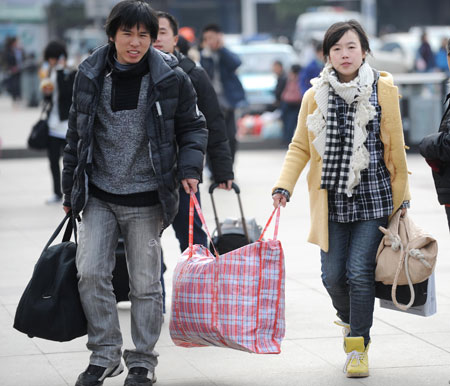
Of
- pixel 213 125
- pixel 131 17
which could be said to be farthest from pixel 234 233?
pixel 131 17

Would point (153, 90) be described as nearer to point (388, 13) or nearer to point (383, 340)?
point (383, 340)

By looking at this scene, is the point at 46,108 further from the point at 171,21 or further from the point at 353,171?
the point at 353,171

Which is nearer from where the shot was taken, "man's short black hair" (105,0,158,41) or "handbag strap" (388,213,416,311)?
"man's short black hair" (105,0,158,41)

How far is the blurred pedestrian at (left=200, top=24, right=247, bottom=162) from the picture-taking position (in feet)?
38.4

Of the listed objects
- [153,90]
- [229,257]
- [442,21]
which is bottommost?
[442,21]

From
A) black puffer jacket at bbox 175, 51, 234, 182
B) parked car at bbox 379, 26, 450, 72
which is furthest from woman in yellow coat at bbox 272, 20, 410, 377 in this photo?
parked car at bbox 379, 26, 450, 72

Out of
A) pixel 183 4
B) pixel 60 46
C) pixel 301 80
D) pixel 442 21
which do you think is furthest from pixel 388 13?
pixel 60 46

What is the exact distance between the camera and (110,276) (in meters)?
4.48

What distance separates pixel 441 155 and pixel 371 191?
0.37 meters

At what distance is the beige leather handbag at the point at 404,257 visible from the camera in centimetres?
455

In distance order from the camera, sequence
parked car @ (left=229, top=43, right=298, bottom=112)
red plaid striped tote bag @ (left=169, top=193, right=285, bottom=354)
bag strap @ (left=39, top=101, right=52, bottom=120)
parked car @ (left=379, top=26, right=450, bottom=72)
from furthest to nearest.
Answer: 1. parked car @ (left=379, top=26, right=450, bottom=72)
2. parked car @ (left=229, top=43, right=298, bottom=112)
3. bag strap @ (left=39, top=101, right=52, bottom=120)
4. red plaid striped tote bag @ (left=169, top=193, right=285, bottom=354)

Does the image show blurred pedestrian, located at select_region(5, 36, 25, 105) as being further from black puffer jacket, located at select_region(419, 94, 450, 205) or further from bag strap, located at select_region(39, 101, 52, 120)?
black puffer jacket, located at select_region(419, 94, 450, 205)

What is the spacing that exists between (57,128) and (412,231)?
6.52m

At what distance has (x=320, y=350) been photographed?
523 centimetres
